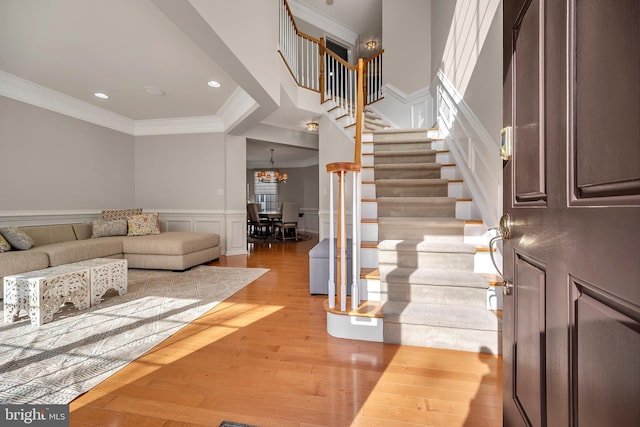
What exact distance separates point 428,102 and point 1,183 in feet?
19.4

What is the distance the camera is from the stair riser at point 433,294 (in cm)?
202

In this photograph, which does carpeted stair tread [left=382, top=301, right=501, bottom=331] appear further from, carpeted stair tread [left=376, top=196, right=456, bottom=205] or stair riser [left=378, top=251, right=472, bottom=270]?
carpeted stair tread [left=376, top=196, right=456, bottom=205]

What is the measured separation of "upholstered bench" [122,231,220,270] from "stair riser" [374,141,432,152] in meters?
3.02

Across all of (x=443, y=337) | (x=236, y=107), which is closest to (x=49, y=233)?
(x=236, y=107)

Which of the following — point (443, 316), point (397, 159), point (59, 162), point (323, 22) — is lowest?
point (443, 316)

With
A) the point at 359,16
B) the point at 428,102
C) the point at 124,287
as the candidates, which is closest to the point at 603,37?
the point at 124,287

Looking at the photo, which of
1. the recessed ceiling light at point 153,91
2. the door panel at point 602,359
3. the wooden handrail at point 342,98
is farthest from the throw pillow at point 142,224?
the door panel at point 602,359

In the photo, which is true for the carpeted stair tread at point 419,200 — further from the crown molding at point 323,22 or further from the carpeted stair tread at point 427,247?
the crown molding at point 323,22

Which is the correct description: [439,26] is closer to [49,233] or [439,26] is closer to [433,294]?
[433,294]

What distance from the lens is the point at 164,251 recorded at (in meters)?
4.07

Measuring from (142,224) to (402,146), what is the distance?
4319 mm

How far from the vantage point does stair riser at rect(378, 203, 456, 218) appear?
2.80 meters

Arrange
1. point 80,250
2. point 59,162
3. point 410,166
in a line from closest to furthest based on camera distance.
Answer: point 410,166 → point 80,250 → point 59,162

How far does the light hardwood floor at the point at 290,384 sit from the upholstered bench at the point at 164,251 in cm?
210
